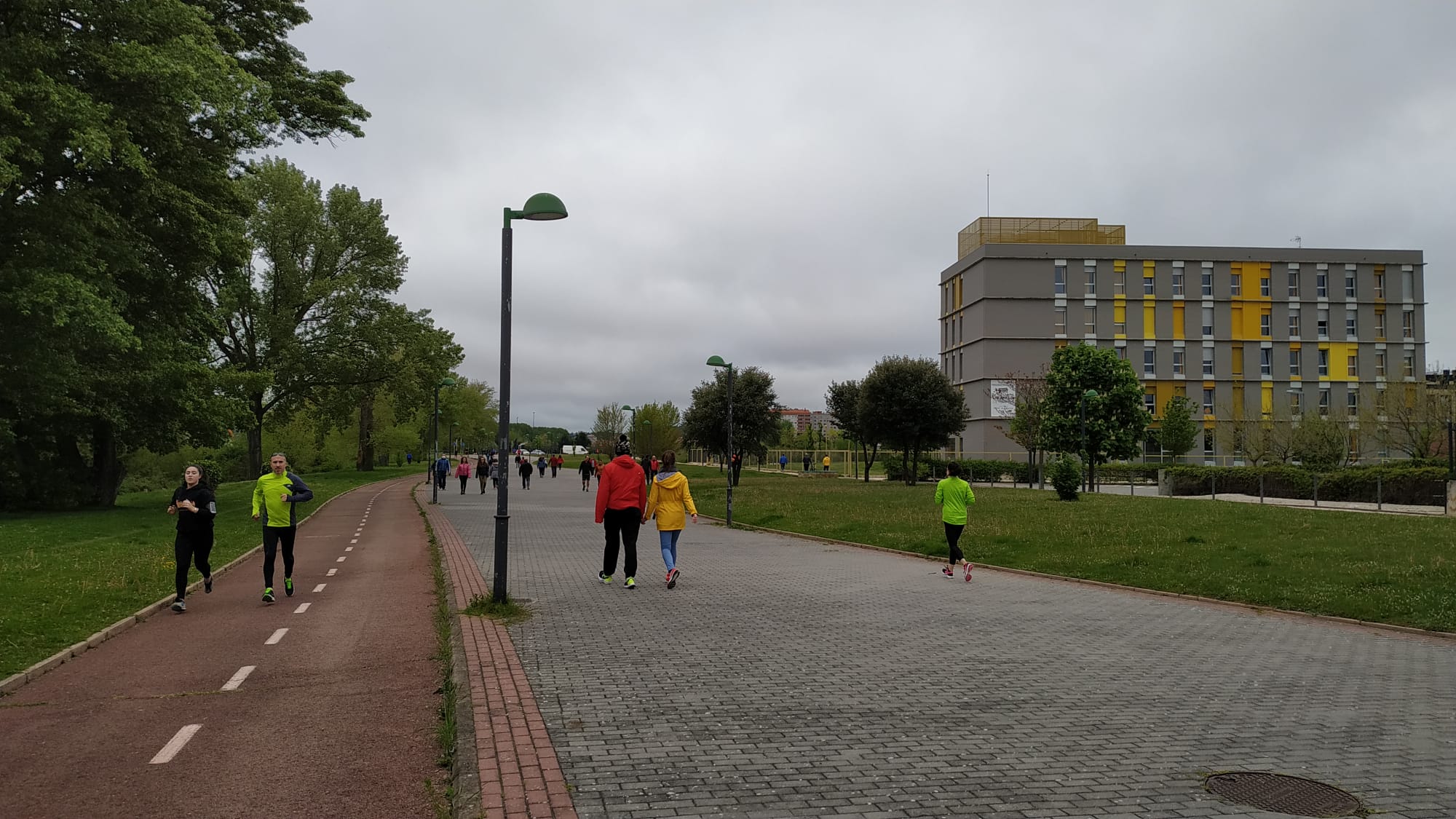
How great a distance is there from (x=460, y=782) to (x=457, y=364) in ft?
155

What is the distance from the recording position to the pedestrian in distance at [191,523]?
1024 cm

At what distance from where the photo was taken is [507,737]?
5164 millimetres

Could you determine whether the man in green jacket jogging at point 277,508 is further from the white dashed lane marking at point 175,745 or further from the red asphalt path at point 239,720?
the white dashed lane marking at point 175,745

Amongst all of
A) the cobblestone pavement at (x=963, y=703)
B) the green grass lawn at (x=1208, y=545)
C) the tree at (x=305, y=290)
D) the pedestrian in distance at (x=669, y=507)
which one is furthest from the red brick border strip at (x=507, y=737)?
the tree at (x=305, y=290)

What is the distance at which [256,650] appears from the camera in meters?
8.09

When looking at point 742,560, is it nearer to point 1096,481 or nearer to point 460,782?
point 460,782

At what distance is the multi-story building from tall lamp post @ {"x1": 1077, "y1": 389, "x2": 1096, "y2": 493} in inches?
921

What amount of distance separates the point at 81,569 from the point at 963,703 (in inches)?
498

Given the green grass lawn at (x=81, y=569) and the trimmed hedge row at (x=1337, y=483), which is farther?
the trimmed hedge row at (x=1337, y=483)

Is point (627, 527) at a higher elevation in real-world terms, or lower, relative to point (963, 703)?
higher

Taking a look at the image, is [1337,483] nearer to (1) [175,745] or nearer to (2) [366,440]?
(1) [175,745]

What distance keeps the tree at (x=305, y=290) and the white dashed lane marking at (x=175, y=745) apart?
3750 cm

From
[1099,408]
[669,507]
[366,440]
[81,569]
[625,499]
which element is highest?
[1099,408]

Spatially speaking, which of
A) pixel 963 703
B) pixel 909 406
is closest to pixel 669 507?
pixel 963 703
